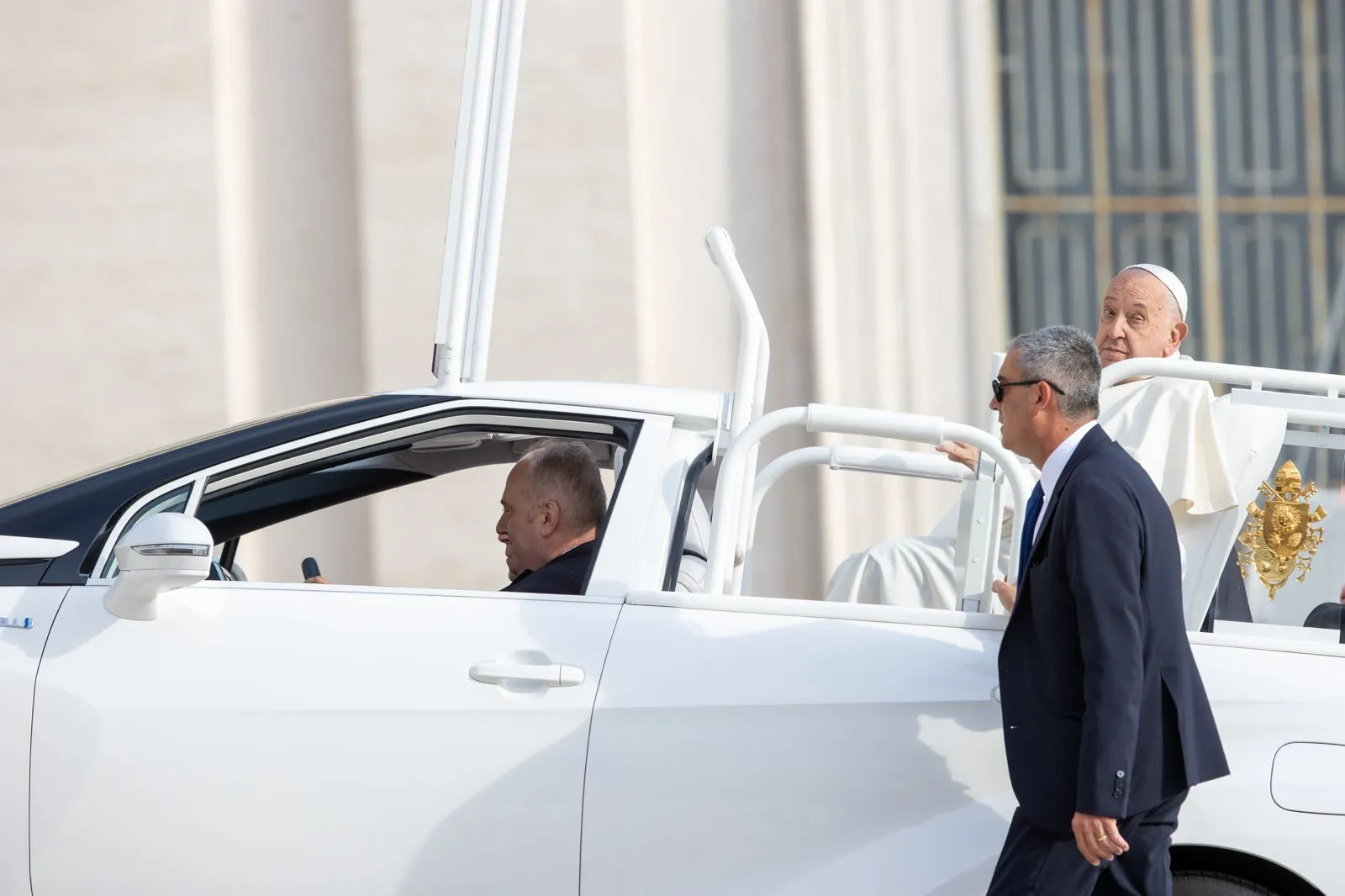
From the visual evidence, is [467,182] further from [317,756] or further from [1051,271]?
[1051,271]

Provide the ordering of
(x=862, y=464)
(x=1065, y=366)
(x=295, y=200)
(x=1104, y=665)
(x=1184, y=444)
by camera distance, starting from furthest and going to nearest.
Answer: (x=295, y=200), (x=862, y=464), (x=1184, y=444), (x=1065, y=366), (x=1104, y=665)

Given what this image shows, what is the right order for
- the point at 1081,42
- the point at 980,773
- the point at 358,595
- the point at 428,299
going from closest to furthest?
the point at 980,773 → the point at 358,595 → the point at 428,299 → the point at 1081,42

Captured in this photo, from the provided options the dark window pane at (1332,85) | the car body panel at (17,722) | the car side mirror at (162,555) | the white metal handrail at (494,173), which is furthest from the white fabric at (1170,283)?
the dark window pane at (1332,85)

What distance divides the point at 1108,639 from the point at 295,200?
6.01 meters

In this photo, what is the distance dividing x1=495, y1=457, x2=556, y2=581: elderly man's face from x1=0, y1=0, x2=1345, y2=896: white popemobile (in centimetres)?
49

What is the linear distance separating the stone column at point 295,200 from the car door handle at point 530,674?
4893mm

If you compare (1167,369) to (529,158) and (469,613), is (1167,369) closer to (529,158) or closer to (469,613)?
(469,613)

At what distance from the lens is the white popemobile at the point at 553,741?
9.50 ft

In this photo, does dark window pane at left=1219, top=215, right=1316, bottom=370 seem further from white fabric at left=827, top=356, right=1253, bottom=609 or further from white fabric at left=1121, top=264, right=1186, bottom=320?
white fabric at left=827, top=356, right=1253, bottom=609

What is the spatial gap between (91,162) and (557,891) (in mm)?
5819

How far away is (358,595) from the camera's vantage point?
3104 mm

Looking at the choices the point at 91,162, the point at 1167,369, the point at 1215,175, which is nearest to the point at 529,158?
the point at 91,162

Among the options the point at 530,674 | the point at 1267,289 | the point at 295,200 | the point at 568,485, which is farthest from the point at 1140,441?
the point at 1267,289

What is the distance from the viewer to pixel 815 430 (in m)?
3.18
